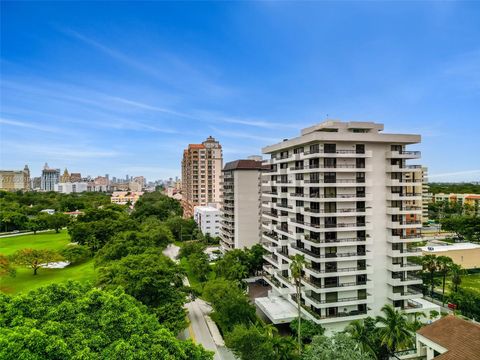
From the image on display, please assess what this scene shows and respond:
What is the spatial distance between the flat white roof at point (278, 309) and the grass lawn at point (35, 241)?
164ft

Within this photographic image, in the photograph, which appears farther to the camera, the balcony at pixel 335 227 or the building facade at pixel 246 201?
the building facade at pixel 246 201

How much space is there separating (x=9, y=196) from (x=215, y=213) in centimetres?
9103

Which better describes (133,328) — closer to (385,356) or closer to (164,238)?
(385,356)

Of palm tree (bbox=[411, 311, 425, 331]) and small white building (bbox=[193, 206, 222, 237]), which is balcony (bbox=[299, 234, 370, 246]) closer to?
palm tree (bbox=[411, 311, 425, 331])

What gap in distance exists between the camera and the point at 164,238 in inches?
2392

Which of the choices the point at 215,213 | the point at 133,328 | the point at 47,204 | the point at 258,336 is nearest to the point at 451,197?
the point at 215,213

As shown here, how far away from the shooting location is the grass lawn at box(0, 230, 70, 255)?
221 ft

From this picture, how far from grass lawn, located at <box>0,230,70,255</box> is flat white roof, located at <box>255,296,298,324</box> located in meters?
49.9

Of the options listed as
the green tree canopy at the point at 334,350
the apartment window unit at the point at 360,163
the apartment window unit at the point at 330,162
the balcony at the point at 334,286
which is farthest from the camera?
the apartment window unit at the point at 360,163

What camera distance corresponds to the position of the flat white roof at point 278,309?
102 feet

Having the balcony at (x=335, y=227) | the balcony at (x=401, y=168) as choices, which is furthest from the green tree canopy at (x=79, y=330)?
the balcony at (x=401, y=168)

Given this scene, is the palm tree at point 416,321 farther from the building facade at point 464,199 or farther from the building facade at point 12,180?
the building facade at point 12,180

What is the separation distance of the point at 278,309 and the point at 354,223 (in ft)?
38.7

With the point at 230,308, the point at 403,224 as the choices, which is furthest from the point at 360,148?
the point at 230,308
